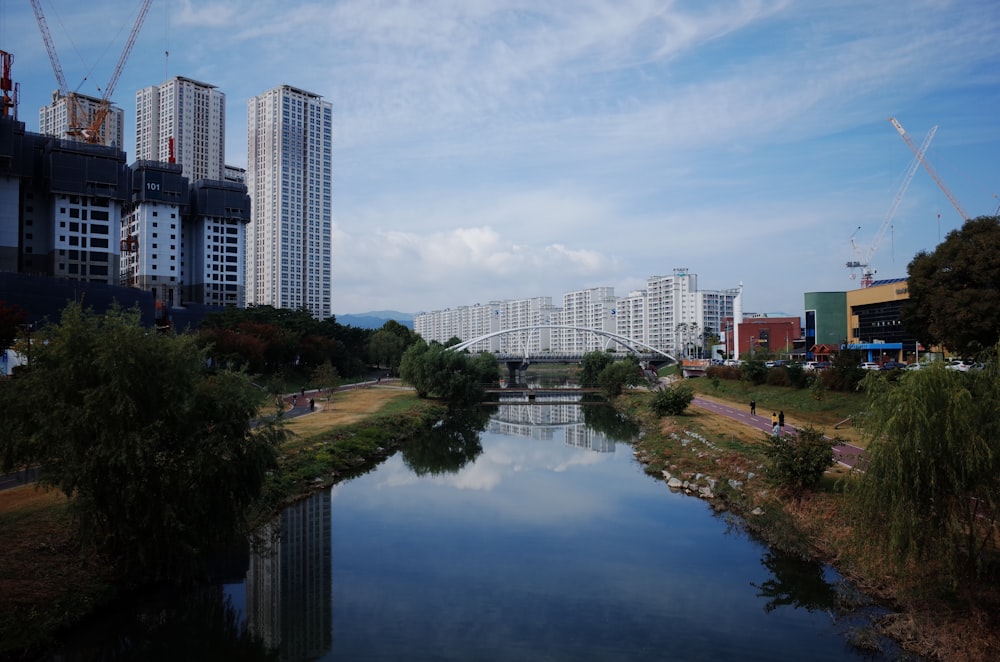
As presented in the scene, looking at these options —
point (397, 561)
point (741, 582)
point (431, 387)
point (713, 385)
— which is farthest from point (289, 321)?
point (741, 582)

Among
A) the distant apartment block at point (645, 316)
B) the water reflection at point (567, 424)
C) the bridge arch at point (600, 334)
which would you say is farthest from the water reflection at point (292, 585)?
the distant apartment block at point (645, 316)

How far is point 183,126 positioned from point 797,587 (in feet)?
445

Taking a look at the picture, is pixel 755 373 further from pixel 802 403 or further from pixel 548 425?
pixel 548 425

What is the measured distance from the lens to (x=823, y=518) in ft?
56.7

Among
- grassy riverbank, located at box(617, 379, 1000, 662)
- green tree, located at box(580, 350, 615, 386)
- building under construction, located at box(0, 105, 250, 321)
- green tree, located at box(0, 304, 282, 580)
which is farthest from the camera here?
green tree, located at box(580, 350, 615, 386)

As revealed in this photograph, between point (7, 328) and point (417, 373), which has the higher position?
point (7, 328)

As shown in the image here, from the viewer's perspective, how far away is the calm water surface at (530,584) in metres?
12.3

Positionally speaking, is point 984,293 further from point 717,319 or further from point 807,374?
point 717,319

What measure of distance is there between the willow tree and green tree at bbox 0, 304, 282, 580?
11776 millimetres

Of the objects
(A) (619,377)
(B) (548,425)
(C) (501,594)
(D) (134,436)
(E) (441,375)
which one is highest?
(D) (134,436)

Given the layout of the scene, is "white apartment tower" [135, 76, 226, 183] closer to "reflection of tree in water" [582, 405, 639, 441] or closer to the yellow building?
"reflection of tree in water" [582, 405, 639, 441]

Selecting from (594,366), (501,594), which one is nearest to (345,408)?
(501,594)

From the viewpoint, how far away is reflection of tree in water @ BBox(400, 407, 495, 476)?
1271 inches

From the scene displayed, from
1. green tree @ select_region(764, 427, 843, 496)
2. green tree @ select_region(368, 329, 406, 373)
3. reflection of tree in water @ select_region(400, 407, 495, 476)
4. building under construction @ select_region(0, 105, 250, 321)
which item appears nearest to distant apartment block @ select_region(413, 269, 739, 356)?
green tree @ select_region(368, 329, 406, 373)
